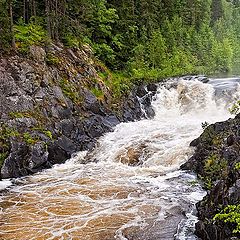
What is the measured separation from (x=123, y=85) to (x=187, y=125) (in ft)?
23.0

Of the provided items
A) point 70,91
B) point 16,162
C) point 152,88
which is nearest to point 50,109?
point 70,91

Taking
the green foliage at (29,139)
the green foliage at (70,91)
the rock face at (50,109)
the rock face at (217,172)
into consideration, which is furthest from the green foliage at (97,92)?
the rock face at (217,172)

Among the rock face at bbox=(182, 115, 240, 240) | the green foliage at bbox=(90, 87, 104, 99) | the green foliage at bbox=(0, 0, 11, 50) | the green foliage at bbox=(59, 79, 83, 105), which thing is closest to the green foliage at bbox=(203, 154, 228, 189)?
the rock face at bbox=(182, 115, 240, 240)

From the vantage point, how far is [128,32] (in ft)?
117

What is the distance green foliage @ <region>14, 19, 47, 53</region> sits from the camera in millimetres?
21703

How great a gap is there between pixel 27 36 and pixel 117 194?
12.9 m

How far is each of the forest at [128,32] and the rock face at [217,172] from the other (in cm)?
1175

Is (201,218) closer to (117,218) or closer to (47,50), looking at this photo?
(117,218)

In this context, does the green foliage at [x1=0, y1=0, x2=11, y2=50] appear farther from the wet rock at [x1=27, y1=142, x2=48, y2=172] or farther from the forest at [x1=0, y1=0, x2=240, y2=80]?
the wet rock at [x1=27, y1=142, x2=48, y2=172]

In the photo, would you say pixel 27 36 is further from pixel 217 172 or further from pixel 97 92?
pixel 217 172

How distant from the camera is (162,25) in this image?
4381 centimetres

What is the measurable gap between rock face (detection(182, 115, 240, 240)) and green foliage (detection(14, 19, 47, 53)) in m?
11.4

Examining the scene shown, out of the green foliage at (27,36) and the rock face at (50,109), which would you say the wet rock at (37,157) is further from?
the green foliage at (27,36)

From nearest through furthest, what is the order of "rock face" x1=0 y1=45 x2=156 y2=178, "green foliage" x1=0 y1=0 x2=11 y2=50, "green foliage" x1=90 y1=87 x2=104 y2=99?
1. "rock face" x1=0 y1=45 x2=156 y2=178
2. "green foliage" x1=0 y1=0 x2=11 y2=50
3. "green foliage" x1=90 y1=87 x2=104 y2=99
